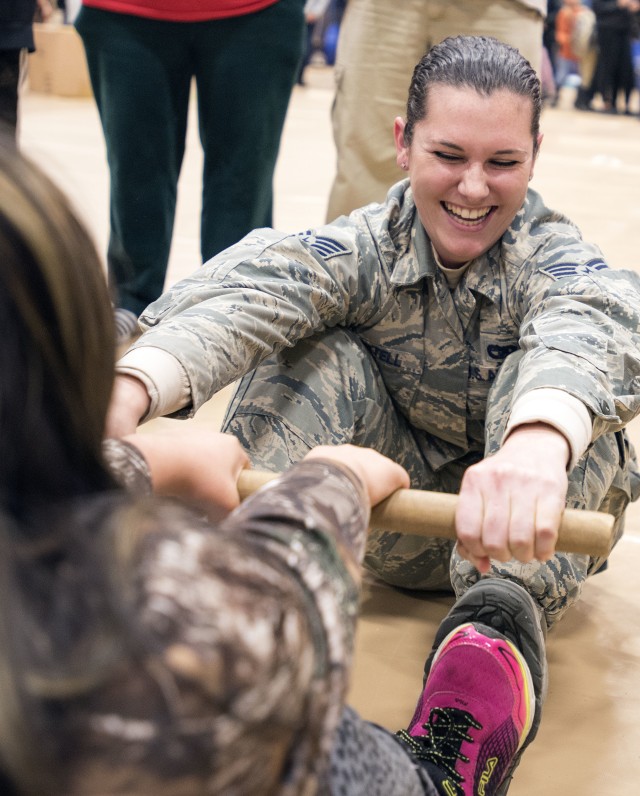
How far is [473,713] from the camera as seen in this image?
127 cm

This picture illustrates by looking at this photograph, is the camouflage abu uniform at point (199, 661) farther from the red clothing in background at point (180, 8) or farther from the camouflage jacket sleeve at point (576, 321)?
the red clothing in background at point (180, 8)

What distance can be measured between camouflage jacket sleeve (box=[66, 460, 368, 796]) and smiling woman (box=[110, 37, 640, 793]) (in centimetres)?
58

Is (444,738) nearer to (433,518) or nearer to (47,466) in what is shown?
(433,518)

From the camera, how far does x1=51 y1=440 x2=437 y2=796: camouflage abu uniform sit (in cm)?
63

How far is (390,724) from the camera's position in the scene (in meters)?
1.49

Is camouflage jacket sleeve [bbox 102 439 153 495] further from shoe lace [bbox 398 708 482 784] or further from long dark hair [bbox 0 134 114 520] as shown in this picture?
shoe lace [bbox 398 708 482 784]

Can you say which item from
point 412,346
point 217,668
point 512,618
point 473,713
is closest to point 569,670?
point 512,618

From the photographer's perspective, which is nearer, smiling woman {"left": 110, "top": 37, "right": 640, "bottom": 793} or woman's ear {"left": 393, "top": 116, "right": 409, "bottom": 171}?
smiling woman {"left": 110, "top": 37, "right": 640, "bottom": 793}

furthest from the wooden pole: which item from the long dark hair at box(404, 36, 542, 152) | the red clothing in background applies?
the red clothing in background

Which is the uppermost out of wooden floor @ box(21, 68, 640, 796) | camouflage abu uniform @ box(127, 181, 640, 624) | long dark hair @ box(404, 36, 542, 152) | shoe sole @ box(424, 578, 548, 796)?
long dark hair @ box(404, 36, 542, 152)

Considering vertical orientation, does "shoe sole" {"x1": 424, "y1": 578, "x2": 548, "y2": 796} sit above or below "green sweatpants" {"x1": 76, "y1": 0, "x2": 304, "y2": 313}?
below

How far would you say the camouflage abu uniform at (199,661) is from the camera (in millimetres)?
626

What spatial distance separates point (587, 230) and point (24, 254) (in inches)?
141

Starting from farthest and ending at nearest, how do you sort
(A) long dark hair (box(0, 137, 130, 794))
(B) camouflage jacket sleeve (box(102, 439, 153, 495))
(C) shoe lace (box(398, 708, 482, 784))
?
(C) shoe lace (box(398, 708, 482, 784)), (B) camouflage jacket sleeve (box(102, 439, 153, 495)), (A) long dark hair (box(0, 137, 130, 794))
